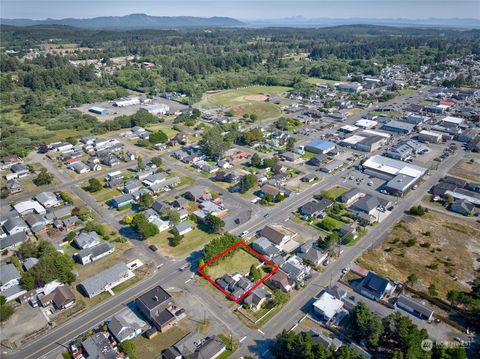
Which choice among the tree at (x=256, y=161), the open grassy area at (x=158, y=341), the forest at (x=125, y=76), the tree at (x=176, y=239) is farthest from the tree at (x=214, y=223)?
the forest at (x=125, y=76)

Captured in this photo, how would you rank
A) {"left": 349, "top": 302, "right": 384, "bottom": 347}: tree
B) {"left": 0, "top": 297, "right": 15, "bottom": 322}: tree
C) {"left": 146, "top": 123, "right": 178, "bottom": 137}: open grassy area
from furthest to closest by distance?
1. {"left": 146, "top": 123, "right": 178, "bottom": 137}: open grassy area
2. {"left": 0, "top": 297, "right": 15, "bottom": 322}: tree
3. {"left": 349, "top": 302, "right": 384, "bottom": 347}: tree

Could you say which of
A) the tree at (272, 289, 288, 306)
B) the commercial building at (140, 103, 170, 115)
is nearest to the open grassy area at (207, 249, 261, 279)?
the tree at (272, 289, 288, 306)

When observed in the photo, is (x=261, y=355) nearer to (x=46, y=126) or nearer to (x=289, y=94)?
(x=46, y=126)

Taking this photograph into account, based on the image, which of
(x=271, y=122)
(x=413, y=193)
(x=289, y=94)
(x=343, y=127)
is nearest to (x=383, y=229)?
(x=413, y=193)

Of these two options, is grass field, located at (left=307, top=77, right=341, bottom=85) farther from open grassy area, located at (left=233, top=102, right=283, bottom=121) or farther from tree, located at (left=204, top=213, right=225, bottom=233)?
tree, located at (left=204, top=213, right=225, bottom=233)

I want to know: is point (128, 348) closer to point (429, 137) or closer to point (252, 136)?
point (252, 136)
